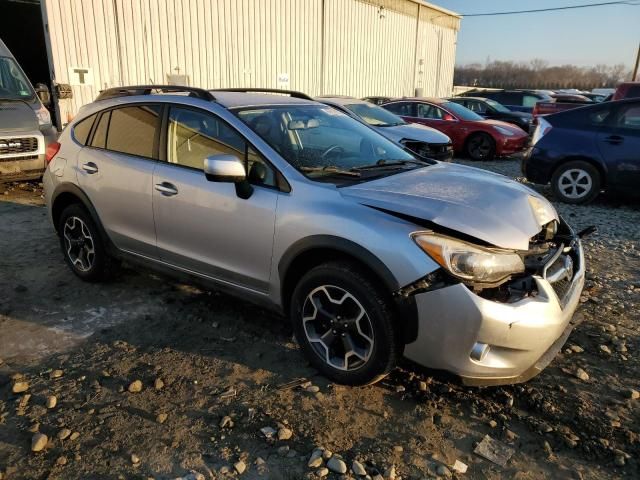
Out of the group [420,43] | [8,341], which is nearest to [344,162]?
[8,341]

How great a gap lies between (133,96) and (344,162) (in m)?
1.90

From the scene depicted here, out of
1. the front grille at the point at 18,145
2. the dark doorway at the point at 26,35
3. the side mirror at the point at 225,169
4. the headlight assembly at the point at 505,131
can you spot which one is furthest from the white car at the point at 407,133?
the dark doorway at the point at 26,35

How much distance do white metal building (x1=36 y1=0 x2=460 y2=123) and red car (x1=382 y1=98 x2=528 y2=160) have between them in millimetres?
4214

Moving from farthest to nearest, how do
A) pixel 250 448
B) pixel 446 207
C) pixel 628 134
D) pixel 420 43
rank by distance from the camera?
pixel 420 43
pixel 628 134
pixel 446 207
pixel 250 448

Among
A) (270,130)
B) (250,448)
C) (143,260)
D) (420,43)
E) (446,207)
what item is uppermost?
(420,43)

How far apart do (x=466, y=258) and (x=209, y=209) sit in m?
1.67

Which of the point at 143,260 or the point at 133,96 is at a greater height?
the point at 133,96

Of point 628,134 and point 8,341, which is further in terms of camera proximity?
point 628,134

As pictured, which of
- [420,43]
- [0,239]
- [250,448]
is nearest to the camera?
[250,448]

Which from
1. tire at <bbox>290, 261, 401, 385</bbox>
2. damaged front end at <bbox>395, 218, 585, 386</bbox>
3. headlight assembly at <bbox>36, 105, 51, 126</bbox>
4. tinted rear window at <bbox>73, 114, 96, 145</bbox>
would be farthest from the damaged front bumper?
headlight assembly at <bbox>36, 105, 51, 126</bbox>

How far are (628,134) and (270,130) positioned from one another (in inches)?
224

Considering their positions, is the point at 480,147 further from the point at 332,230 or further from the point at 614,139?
the point at 332,230

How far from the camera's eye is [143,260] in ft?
12.8

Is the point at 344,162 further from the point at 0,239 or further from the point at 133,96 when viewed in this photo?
the point at 0,239
